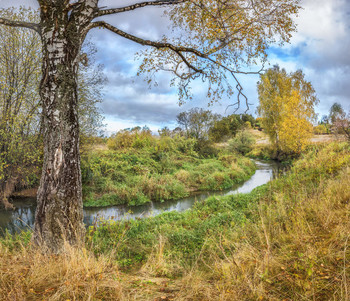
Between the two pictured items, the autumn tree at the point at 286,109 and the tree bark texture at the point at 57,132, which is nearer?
the tree bark texture at the point at 57,132

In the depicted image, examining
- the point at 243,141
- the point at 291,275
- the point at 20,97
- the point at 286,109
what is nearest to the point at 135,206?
the point at 20,97

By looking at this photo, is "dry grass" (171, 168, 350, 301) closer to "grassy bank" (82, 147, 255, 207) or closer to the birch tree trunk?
the birch tree trunk

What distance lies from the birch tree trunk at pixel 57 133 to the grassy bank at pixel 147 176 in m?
7.94

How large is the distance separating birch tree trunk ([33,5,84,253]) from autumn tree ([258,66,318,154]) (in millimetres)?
22605

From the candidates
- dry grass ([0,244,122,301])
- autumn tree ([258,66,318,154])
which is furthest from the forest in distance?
autumn tree ([258,66,318,154])

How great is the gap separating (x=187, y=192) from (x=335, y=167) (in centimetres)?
784

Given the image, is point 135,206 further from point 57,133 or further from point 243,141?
point 243,141

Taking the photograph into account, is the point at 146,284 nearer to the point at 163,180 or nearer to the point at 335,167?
the point at 335,167

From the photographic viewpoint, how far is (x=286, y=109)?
24.9 m

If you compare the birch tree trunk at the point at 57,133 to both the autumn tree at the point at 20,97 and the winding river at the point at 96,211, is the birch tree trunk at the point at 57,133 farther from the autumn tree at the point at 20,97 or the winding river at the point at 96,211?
the autumn tree at the point at 20,97

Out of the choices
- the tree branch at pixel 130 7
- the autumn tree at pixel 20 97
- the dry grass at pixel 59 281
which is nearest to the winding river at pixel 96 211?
the autumn tree at pixel 20 97

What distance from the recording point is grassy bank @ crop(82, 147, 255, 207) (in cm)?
1253

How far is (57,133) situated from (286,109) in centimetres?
2475

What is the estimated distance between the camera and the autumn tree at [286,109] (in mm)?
23344
